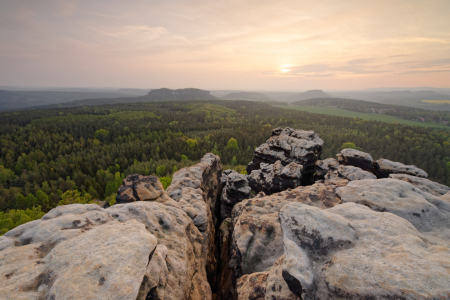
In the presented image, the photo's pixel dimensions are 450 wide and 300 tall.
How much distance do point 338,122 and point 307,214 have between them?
140 meters

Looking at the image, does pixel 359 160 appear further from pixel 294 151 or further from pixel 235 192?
pixel 235 192

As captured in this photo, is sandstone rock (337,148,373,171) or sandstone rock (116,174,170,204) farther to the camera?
sandstone rock (337,148,373,171)

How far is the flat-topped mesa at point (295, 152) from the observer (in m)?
24.0

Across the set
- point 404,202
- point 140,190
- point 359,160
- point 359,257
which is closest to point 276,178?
point 359,160

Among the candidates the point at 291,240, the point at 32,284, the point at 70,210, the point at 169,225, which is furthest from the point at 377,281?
the point at 70,210

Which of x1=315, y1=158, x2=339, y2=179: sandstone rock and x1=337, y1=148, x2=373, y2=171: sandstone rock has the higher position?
x1=337, y1=148, x2=373, y2=171: sandstone rock

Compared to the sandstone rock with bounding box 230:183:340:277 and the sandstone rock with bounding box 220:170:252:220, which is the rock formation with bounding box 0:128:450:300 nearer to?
the sandstone rock with bounding box 230:183:340:277

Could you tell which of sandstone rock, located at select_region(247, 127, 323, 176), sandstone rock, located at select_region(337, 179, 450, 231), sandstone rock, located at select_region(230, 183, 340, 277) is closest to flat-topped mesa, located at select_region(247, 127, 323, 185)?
sandstone rock, located at select_region(247, 127, 323, 176)

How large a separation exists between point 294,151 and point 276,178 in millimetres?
5610

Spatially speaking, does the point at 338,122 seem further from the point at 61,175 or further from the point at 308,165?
the point at 61,175

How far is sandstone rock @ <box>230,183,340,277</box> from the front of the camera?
34.0ft

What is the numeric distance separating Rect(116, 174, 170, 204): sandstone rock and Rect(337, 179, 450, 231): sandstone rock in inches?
551

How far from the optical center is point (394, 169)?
1867 centimetres

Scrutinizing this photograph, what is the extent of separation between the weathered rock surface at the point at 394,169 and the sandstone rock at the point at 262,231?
9.83m
